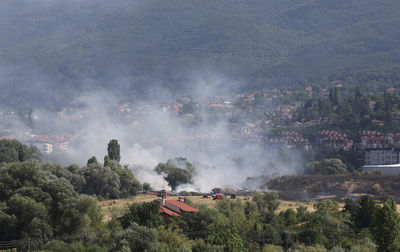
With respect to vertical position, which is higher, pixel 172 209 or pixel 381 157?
pixel 381 157

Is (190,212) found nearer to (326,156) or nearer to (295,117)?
(326,156)

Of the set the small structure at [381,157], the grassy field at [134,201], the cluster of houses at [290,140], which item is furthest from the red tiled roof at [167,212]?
the cluster of houses at [290,140]

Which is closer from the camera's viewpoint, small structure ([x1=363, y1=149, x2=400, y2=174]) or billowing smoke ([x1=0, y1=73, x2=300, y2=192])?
billowing smoke ([x1=0, y1=73, x2=300, y2=192])

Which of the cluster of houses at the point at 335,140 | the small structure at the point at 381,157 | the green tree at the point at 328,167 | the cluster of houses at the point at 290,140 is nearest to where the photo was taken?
the green tree at the point at 328,167

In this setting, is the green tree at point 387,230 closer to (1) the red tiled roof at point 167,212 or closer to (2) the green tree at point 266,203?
(1) the red tiled roof at point 167,212

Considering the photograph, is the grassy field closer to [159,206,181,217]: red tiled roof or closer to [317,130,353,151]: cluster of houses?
[159,206,181,217]: red tiled roof

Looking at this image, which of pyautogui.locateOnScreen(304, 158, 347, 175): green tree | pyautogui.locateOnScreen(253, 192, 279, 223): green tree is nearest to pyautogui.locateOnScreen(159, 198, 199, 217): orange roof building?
pyautogui.locateOnScreen(253, 192, 279, 223): green tree

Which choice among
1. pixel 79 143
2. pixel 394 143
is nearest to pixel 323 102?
pixel 394 143

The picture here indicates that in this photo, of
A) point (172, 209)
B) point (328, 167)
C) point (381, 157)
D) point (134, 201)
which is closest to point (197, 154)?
Answer: point (381, 157)

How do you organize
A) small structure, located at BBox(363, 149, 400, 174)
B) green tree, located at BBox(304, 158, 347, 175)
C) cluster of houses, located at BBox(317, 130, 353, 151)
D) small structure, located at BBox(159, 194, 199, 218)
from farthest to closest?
1. cluster of houses, located at BBox(317, 130, 353, 151)
2. small structure, located at BBox(363, 149, 400, 174)
3. green tree, located at BBox(304, 158, 347, 175)
4. small structure, located at BBox(159, 194, 199, 218)

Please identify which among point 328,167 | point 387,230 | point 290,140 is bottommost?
point 387,230

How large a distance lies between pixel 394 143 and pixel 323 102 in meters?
48.4

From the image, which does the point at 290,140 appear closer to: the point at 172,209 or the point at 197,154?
the point at 197,154

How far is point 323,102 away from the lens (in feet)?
619
